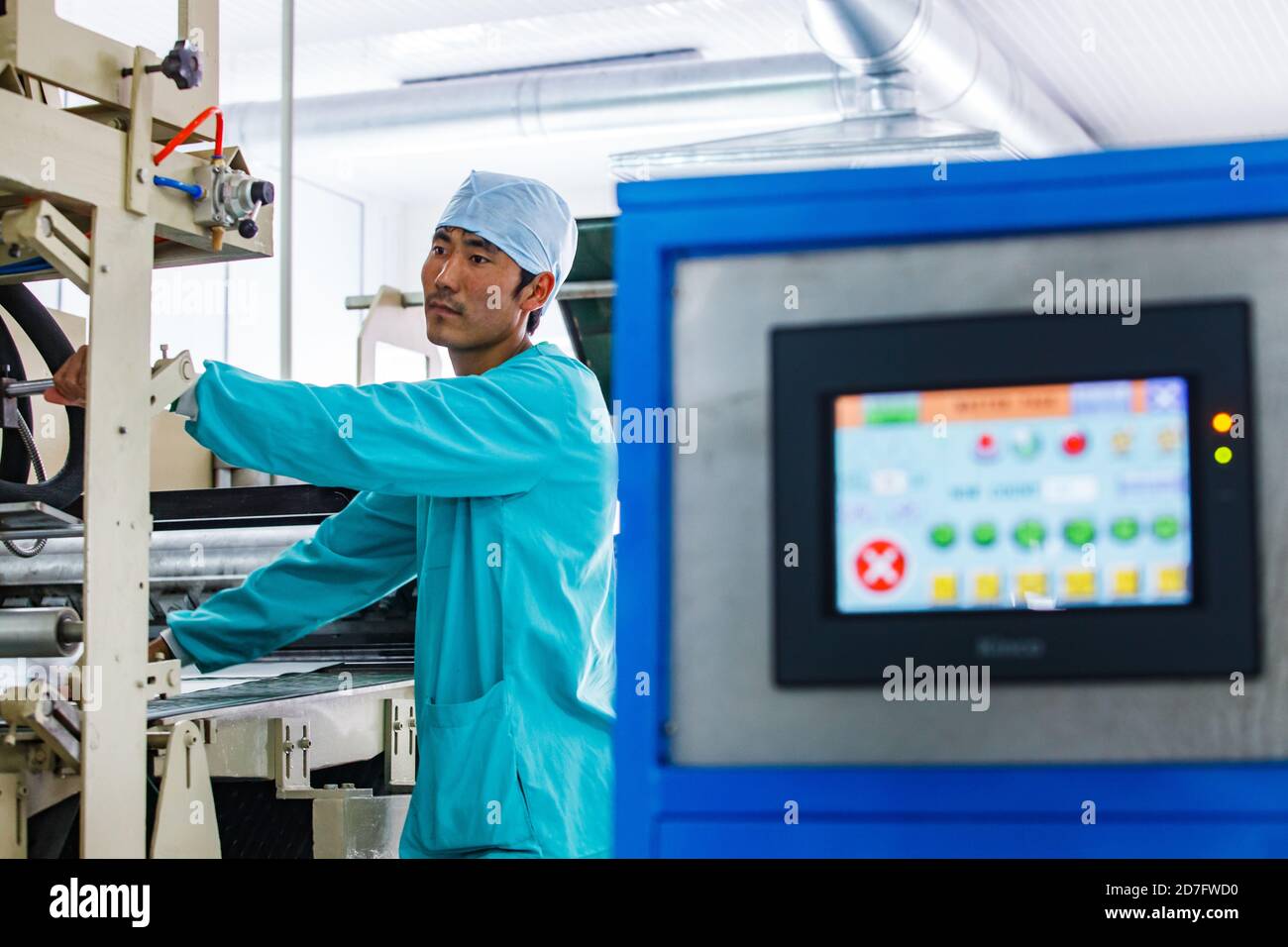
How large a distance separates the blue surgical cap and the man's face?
20mm

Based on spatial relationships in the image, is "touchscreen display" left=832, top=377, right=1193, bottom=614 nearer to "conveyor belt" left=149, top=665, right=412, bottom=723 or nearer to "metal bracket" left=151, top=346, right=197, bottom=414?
"metal bracket" left=151, top=346, right=197, bottom=414

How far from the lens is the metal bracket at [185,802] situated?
1576mm

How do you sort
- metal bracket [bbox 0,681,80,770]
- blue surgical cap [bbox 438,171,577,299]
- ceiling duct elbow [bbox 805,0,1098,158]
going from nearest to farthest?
metal bracket [bbox 0,681,80,770] < blue surgical cap [bbox 438,171,577,299] < ceiling duct elbow [bbox 805,0,1098,158]

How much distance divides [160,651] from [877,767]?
1.33 meters

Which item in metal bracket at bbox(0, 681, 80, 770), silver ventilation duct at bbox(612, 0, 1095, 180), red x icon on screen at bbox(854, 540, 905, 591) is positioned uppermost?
silver ventilation duct at bbox(612, 0, 1095, 180)

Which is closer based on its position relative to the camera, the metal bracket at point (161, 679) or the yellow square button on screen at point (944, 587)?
the yellow square button on screen at point (944, 587)

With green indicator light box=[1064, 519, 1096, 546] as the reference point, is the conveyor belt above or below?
below

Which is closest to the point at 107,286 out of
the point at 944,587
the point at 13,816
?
the point at 13,816

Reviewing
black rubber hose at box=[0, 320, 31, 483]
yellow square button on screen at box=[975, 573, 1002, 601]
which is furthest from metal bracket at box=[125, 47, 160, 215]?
yellow square button on screen at box=[975, 573, 1002, 601]

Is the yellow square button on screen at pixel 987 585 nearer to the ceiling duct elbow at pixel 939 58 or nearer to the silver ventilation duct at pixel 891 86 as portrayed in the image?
the silver ventilation duct at pixel 891 86

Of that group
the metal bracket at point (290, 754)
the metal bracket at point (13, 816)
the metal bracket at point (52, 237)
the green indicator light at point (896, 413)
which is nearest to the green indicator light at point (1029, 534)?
the green indicator light at point (896, 413)

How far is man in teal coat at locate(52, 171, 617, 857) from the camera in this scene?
162 cm

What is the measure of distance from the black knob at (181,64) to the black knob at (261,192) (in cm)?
13

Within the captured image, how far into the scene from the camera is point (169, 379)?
154 cm
